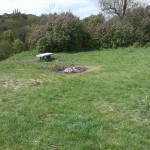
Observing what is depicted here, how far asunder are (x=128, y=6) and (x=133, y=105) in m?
19.4

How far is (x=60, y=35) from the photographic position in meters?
18.2

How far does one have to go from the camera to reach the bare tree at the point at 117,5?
2439 cm

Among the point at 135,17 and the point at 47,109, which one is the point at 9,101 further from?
the point at 135,17

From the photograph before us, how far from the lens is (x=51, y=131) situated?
4953 millimetres

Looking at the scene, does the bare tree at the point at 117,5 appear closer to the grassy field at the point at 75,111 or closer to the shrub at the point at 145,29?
the shrub at the point at 145,29

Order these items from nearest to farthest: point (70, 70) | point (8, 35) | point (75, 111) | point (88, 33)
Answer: point (75, 111)
point (70, 70)
point (88, 33)
point (8, 35)

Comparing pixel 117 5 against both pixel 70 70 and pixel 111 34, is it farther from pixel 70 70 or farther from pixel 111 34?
pixel 70 70

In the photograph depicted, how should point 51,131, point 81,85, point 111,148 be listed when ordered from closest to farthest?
1. point 111,148
2. point 51,131
3. point 81,85

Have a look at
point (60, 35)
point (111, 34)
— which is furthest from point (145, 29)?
point (60, 35)

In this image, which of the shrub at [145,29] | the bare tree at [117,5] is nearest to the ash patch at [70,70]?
the shrub at [145,29]

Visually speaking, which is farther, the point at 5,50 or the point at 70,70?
the point at 5,50

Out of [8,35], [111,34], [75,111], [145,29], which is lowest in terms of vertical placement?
[75,111]

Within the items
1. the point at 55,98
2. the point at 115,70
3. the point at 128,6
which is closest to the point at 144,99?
the point at 55,98

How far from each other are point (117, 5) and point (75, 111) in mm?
19905
